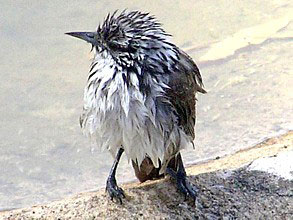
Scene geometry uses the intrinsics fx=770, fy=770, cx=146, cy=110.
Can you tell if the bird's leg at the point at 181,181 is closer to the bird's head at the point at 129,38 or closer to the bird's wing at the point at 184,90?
the bird's wing at the point at 184,90

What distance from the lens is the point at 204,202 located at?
14.4 ft

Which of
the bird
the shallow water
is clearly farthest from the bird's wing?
the shallow water

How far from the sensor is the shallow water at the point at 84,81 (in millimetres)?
6867

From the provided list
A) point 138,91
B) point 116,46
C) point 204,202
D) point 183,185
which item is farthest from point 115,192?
point 116,46

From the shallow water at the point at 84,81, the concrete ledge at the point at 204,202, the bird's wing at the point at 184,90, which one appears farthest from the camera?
the shallow water at the point at 84,81

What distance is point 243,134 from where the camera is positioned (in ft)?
23.9

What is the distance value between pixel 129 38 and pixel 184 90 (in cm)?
43

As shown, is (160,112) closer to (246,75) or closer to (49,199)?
(49,199)

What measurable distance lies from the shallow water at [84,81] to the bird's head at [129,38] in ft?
9.02

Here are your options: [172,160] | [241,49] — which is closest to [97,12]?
[241,49]

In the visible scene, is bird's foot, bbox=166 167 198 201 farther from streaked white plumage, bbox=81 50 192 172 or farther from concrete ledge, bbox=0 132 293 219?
streaked white plumage, bbox=81 50 192 172

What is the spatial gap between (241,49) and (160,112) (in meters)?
4.30

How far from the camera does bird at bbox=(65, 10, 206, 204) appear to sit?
13.2ft

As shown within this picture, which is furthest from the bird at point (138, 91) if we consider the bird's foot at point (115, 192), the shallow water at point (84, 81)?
the shallow water at point (84, 81)
